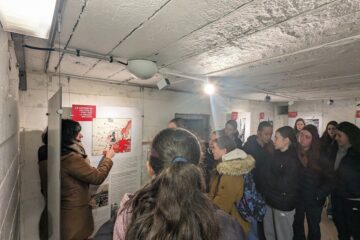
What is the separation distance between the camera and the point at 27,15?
95cm

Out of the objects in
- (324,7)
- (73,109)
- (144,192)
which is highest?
(324,7)

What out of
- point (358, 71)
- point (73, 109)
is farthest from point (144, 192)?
point (358, 71)

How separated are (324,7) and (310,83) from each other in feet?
7.57

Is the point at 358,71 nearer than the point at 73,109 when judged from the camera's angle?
Yes

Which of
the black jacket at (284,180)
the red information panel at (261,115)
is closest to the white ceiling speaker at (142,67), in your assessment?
the black jacket at (284,180)

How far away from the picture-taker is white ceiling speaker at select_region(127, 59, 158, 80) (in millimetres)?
1922

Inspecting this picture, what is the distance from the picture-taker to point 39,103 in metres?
2.52

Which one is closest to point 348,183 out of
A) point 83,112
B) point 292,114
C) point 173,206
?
point 173,206

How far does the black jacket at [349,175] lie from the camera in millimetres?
2252

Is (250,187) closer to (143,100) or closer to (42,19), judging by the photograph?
(42,19)

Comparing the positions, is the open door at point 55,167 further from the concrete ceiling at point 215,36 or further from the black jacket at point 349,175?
the black jacket at point 349,175

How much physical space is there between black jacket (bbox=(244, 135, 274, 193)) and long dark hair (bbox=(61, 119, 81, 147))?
2.03 metres

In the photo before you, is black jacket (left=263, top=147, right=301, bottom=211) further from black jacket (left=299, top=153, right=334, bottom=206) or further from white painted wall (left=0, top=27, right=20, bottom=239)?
white painted wall (left=0, top=27, right=20, bottom=239)

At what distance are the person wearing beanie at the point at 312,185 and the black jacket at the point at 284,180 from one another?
18cm
